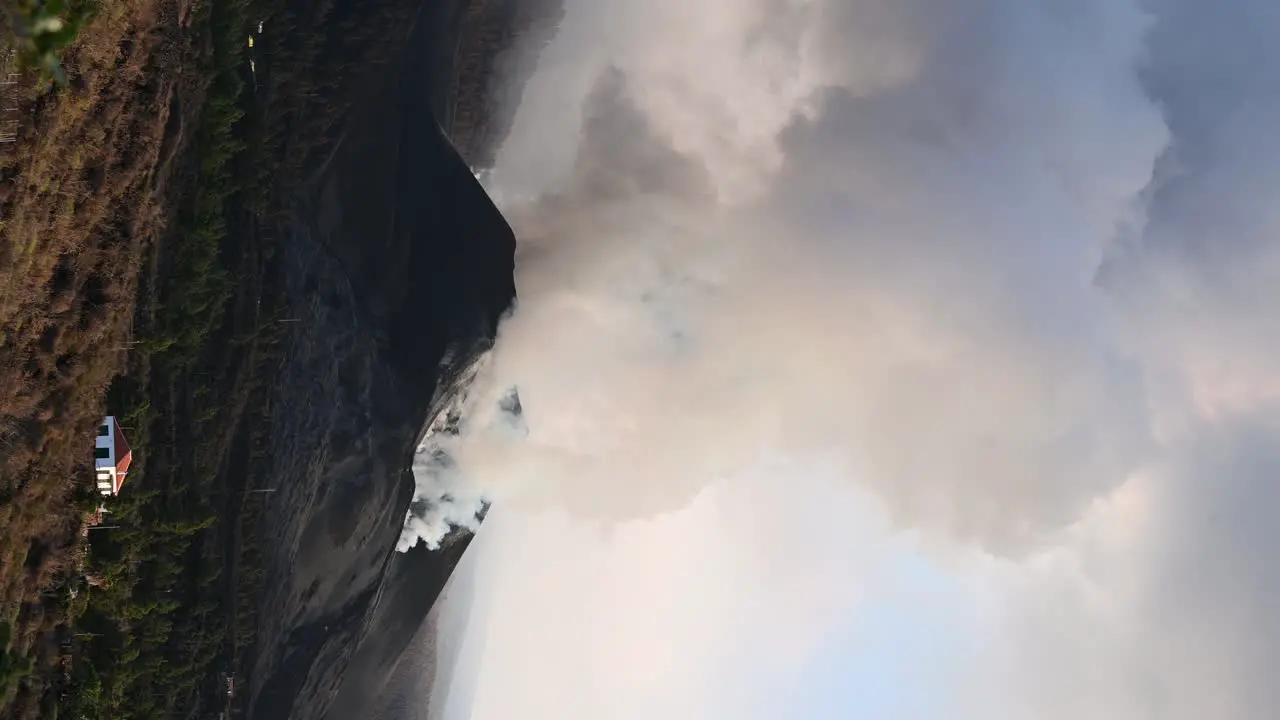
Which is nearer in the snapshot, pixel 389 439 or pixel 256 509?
pixel 256 509

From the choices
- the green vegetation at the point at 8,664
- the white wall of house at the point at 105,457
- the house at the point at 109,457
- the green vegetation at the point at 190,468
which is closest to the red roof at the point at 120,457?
the house at the point at 109,457

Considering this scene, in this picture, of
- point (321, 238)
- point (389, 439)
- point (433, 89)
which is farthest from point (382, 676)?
point (433, 89)

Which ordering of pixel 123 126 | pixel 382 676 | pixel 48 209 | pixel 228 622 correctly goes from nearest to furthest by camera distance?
pixel 48 209, pixel 123 126, pixel 228 622, pixel 382 676

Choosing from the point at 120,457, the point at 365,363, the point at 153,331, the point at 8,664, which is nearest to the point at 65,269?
the point at 153,331

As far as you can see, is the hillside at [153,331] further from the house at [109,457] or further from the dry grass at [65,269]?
the house at [109,457]

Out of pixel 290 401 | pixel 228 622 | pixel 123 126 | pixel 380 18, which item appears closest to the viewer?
pixel 123 126

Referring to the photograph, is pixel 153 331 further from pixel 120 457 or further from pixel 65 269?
pixel 65 269

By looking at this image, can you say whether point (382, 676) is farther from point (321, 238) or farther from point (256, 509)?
point (321, 238)
